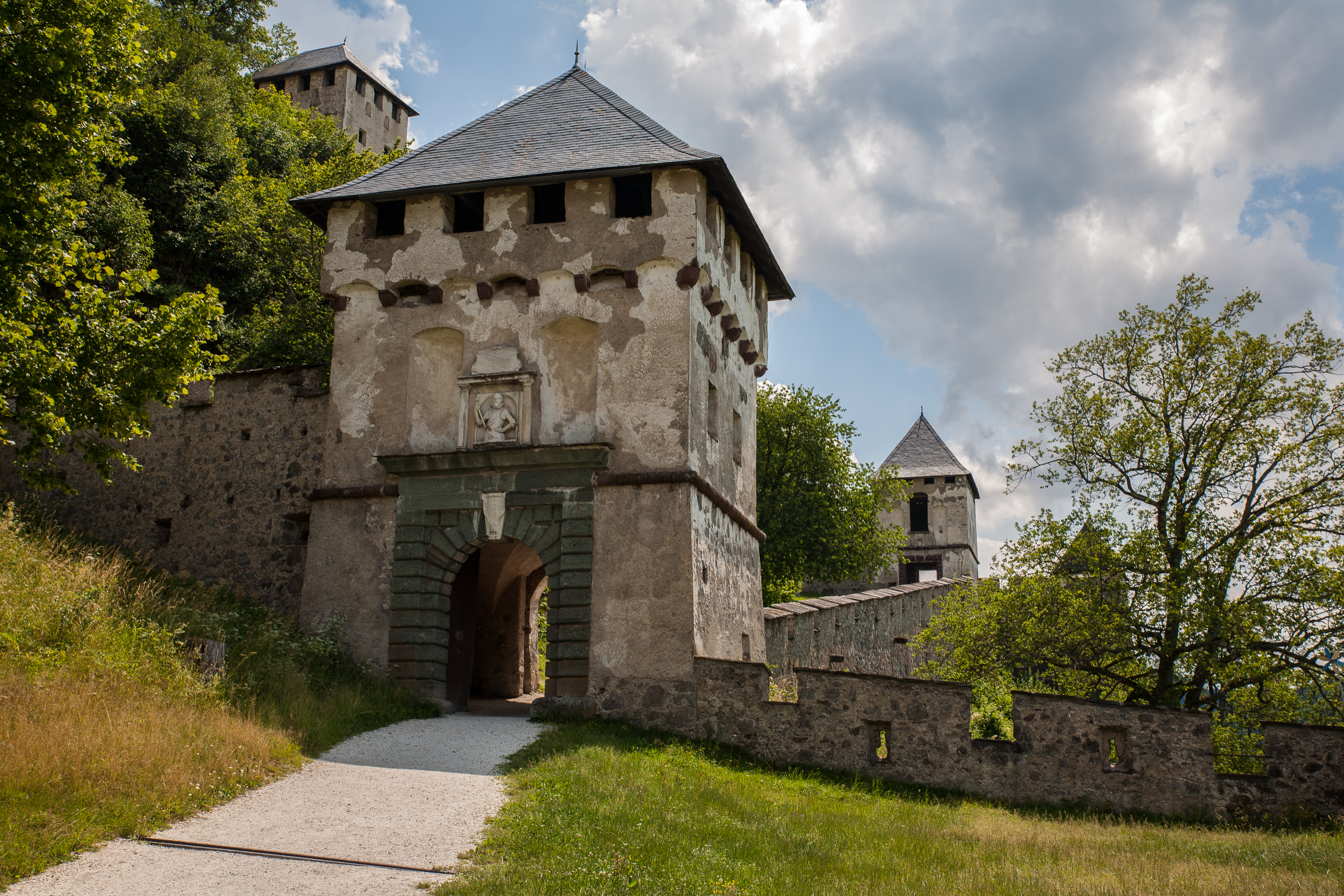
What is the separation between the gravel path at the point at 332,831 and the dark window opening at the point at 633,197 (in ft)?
28.4

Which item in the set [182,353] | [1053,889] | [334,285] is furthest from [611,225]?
[1053,889]

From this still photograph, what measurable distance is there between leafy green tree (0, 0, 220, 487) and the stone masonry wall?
4.34m

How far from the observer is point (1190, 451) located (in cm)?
1450

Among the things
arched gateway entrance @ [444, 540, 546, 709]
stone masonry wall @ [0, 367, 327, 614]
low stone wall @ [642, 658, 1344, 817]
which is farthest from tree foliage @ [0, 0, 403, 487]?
low stone wall @ [642, 658, 1344, 817]

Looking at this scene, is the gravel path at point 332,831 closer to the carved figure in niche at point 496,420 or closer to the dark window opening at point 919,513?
the carved figure in niche at point 496,420

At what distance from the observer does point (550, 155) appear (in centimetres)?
1530

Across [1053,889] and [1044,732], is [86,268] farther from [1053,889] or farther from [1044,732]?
[1044,732]

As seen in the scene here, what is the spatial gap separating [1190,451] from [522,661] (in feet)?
38.4

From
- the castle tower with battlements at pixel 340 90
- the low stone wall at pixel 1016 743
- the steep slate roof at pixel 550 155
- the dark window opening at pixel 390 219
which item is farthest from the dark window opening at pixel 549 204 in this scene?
the castle tower with battlements at pixel 340 90

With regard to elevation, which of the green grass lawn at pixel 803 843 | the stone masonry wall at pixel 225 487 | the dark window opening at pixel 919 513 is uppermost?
the dark window opening at pixel 919 513

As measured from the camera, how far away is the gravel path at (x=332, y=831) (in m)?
6.31

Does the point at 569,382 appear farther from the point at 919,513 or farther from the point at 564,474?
the point at 919,513

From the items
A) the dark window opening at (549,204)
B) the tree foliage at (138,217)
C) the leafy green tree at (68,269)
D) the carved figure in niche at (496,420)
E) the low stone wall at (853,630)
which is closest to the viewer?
the leafy green tree at (68,269)

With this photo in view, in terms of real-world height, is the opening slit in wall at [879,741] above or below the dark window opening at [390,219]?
below
